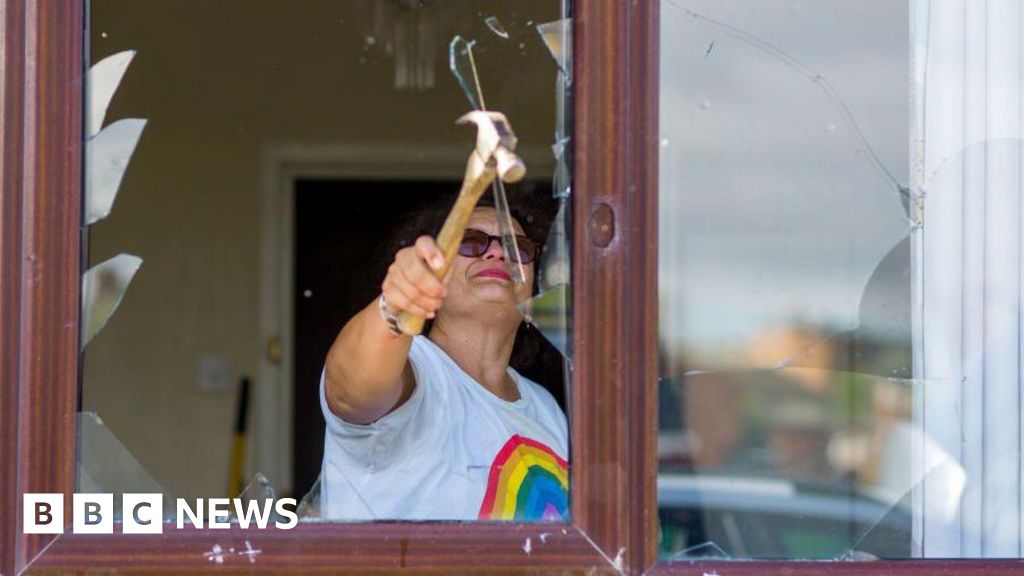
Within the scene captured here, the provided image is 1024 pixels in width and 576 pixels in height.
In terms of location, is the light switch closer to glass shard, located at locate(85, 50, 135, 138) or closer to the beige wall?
the beige wall

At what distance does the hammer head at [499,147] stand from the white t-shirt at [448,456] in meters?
0.44

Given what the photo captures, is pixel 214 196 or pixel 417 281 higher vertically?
pixel 214 196

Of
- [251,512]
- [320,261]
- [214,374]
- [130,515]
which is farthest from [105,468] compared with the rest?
[320,261]

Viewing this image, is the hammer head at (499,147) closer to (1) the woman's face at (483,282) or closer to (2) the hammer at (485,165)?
(2) the hammer at (485,165)

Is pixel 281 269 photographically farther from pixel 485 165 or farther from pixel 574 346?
pixel 485 165

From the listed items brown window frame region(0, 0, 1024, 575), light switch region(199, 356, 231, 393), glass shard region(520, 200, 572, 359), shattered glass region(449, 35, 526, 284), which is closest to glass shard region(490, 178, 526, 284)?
shattered glass region(449, 35, 526, 284)

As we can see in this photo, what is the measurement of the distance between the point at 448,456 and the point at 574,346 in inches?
13.1

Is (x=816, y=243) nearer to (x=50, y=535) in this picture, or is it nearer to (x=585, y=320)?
(x=585, y=320)

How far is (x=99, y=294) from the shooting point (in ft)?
5.49

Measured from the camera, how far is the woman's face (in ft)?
6.67

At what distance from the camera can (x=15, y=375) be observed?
5.24 feet

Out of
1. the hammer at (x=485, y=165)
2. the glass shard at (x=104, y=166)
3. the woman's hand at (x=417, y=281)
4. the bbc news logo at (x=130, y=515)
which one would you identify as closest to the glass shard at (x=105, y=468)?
the bbc news logo at (x=130, y=515)

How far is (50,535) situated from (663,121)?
0.79 m

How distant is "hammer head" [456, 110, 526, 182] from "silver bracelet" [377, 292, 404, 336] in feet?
0.90
